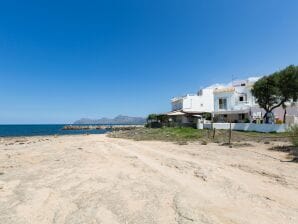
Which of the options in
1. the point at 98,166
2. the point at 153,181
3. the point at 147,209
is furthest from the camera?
the point at 98,166

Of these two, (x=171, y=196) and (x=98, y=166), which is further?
(x=98, y=166)

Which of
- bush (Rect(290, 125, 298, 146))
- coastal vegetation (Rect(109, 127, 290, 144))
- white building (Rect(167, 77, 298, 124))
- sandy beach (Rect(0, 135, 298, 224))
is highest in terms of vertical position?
white building (Rect(167, 77, 298, 124))

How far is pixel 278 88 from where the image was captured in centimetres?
2906

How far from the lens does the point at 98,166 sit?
420 inches

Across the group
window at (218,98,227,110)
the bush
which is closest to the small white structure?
window at (218,98,227,110)

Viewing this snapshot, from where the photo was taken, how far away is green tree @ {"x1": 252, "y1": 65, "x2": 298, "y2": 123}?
93.0 ft

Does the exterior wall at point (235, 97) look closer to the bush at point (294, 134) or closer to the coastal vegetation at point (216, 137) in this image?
the coastal vegetation at point (216, 137)

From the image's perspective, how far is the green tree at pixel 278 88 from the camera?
1117 inches

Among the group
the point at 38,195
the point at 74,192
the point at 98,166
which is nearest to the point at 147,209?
the point at 74,192

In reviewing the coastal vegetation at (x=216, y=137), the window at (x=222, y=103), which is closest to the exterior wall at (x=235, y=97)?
the window at (x=222, y=103)

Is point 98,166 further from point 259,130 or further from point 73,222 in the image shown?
point 259,130

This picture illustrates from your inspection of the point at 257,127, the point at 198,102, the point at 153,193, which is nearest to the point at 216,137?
the point at 257,127

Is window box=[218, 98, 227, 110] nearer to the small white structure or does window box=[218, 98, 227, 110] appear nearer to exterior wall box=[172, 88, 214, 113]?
the small white structure

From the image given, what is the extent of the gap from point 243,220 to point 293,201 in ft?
6.21
